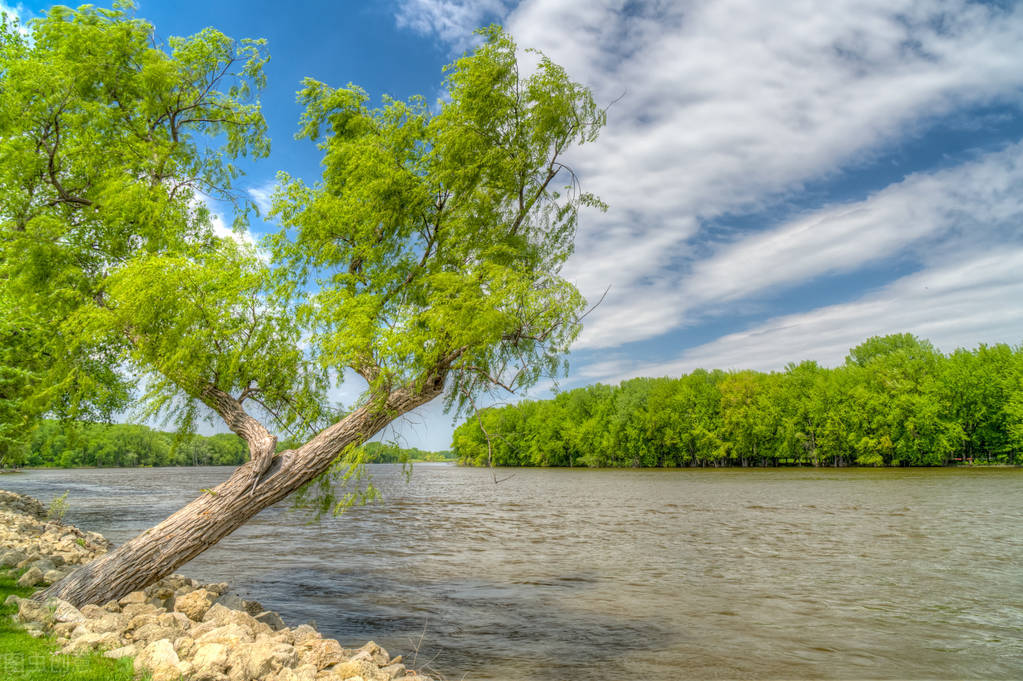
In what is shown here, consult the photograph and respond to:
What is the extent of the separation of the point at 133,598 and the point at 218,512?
62.8 inches

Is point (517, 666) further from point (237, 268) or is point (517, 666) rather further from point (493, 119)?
point (493, 119)

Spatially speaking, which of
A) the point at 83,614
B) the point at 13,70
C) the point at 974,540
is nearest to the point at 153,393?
the point at 83,614

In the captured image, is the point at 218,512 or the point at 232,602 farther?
the point at 232,602

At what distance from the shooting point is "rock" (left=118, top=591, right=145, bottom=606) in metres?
8.59

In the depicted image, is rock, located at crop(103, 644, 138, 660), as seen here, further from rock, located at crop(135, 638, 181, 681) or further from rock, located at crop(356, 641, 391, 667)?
rock, located at crop(356, 641, 391, 667)

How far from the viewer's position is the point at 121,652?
6.49m

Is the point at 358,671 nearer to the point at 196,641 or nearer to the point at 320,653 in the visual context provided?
the point at 320,653

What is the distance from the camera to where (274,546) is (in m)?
21.8

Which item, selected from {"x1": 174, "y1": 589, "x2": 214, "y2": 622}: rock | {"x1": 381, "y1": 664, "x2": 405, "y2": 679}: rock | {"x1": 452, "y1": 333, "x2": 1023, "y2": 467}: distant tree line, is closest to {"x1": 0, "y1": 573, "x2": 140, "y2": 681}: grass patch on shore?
{"x1": 174, "y1": 589, "x2": 214, "y2": 622}: rock

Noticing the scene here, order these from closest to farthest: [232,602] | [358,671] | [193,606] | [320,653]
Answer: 1. [358,671]
2. [320,653]
3. [193,606]
4. [232,602]

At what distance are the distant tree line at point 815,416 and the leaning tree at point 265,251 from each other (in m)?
46.9

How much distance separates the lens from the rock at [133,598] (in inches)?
338

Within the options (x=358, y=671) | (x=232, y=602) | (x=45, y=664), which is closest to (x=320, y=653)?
(x=358, y=671)

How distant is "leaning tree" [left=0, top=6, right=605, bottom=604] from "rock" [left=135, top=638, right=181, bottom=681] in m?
2.53
